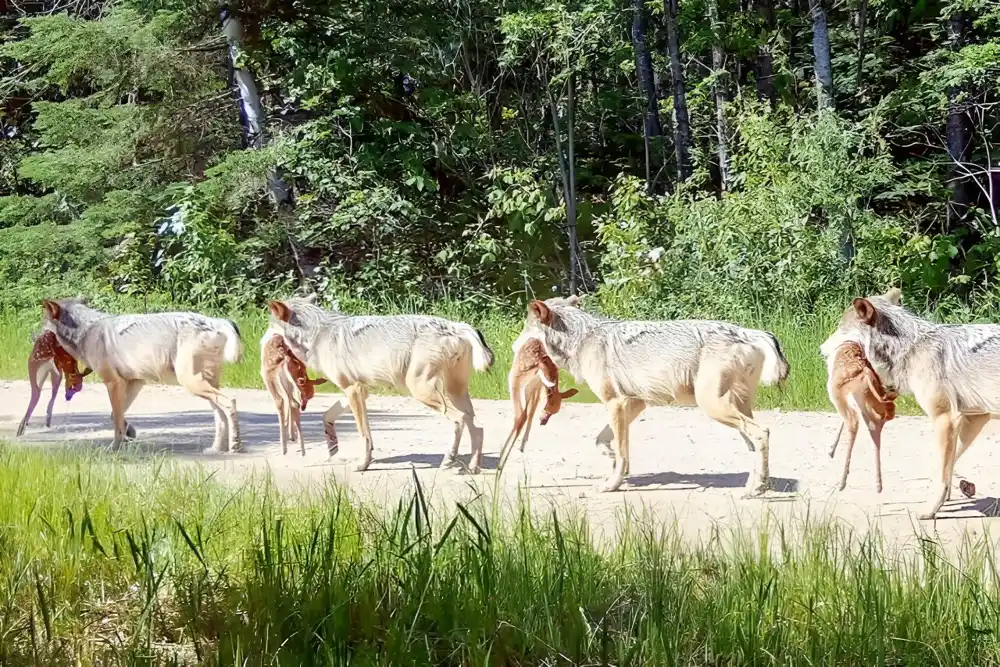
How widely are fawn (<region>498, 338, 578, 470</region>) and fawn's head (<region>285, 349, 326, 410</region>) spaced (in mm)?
1977

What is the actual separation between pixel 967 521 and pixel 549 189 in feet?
60.8

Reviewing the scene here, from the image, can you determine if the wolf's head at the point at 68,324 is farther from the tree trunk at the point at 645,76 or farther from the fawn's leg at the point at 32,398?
the tree trunk at the point at 645,76

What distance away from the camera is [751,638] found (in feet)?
16.0

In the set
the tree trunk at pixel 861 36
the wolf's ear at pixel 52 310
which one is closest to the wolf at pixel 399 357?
the wolf's ear at pixel 52 310

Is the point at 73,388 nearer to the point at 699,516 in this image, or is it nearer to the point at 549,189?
the point at 699,516

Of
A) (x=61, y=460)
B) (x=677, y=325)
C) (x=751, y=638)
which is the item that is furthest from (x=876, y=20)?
(x=751, y=638)

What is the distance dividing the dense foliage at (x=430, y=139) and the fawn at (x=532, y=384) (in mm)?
Answer: 10530

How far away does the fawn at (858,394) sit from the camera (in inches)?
350

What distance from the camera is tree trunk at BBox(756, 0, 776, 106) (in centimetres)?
2598

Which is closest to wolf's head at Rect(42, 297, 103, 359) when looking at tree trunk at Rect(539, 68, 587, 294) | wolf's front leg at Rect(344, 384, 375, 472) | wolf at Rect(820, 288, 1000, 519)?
wolf's front leg at Rect(344, 384, 375, 472)

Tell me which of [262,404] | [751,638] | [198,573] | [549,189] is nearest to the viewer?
[751,638]

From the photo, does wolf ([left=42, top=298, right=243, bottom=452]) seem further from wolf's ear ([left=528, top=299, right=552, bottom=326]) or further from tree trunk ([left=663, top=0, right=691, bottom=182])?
tree trunk ([left=663, top=0, right=691, bottom=182])

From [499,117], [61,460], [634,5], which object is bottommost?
[61,460]

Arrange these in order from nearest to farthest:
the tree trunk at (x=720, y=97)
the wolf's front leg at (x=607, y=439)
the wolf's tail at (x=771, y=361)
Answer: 1. the wolf's tail at (x=771, y=361)
2. the wolf's front leg at (x=607, y=439)
3. the tree trunk at (x=720, y=97)
